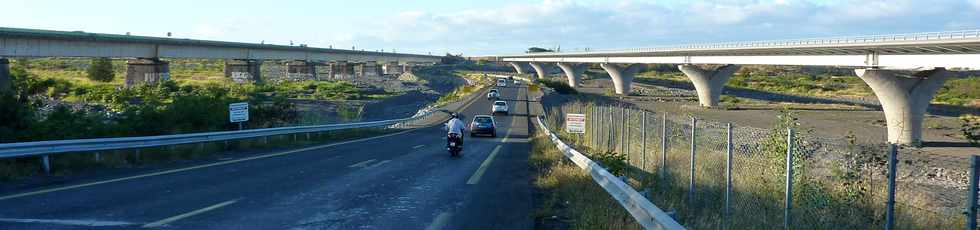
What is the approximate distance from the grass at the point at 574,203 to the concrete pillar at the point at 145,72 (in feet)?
166

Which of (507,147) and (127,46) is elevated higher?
(127,46)

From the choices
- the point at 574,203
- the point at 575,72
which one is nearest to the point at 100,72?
the point at 575,72

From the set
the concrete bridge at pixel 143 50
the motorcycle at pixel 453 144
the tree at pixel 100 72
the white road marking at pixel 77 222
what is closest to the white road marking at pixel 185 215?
the white road marking at pixel 77 222

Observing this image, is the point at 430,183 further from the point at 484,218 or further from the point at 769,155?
the point at 769,155

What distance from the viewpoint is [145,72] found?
203 ft

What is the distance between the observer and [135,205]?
11.1 m

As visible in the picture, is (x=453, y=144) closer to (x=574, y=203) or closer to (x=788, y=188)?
(x=574, y=203)

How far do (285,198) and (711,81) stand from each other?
76769mm

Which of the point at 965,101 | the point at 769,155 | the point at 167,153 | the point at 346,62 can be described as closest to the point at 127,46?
the point at 167,153

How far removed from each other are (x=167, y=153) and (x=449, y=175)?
24.3 ft

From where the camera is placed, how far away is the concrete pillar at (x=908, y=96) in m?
45.2

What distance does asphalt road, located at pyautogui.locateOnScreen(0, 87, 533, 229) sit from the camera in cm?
1005

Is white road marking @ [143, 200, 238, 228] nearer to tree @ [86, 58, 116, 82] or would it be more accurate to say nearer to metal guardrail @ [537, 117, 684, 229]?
metal guardrail @ [537, 117, 684, 229]

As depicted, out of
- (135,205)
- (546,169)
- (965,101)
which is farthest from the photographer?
(965,101)
